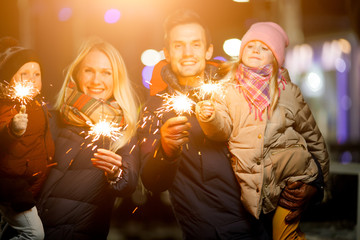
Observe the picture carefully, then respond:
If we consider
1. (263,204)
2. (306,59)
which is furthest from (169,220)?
(306,59)

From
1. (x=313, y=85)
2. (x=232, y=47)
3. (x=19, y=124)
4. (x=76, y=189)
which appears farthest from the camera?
(x=313, y=85)

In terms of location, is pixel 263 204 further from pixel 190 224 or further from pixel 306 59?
pixel 306 59

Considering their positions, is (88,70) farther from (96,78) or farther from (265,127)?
(265,127)

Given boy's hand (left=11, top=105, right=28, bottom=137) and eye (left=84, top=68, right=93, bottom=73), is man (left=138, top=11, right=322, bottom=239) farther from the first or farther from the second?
boy's hand (left=11, top=105, right=28, bottom=137)

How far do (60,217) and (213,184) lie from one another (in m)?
1.12

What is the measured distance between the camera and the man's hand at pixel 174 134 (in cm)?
242

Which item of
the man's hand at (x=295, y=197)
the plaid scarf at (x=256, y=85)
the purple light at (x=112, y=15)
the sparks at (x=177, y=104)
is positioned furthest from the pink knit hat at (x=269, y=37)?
the purple light at (x=112, y=15)

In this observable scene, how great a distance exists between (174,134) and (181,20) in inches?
35.9

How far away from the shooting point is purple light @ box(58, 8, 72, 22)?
3294 mm

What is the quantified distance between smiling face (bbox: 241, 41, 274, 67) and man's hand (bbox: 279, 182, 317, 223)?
2.89 feet

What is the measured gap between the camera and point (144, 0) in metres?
3.32

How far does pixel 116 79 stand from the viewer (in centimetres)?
281

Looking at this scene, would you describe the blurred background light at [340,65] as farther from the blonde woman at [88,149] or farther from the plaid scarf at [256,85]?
the blonde woman at [88,149]

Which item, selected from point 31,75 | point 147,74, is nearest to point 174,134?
point 147,74
